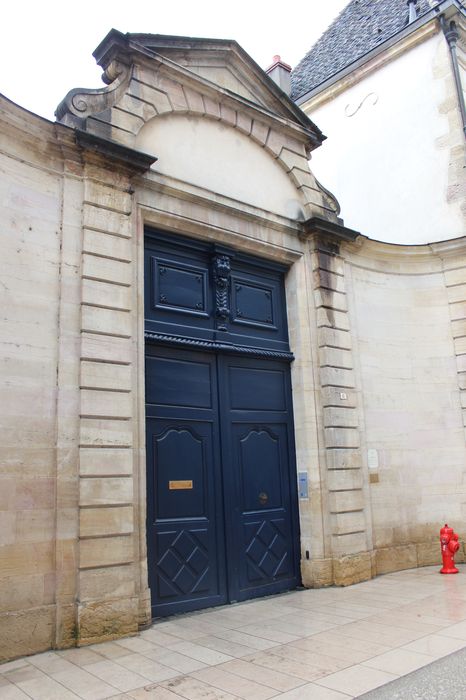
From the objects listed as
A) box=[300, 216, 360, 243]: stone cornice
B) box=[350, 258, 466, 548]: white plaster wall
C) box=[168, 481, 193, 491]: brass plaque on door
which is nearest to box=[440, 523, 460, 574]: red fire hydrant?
box=[350, 258, 466, 548]: white plaster wall

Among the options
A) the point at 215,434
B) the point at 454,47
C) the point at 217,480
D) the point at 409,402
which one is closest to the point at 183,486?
the point at 217,480

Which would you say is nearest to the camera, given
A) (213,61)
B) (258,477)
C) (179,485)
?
(179,485)

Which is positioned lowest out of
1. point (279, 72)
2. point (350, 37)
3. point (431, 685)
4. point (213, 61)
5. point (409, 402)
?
point (431, 685)

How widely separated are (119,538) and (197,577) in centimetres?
127

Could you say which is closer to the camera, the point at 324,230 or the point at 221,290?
the point at 221,290

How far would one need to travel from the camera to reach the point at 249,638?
4973mm

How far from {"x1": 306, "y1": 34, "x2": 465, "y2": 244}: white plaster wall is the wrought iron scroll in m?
4.56

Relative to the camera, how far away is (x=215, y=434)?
655 centimetres

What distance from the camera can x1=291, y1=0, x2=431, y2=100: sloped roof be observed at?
1188 centimetres

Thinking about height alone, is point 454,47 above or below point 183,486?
above

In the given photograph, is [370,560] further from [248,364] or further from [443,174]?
[443,174]

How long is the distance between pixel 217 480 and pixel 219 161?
152 inches

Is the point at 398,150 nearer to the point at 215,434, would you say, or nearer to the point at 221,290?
the point at 221,290

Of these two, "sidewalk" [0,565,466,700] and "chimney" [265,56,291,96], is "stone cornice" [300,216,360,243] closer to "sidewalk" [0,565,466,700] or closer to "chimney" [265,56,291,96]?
"sidewalk" [0,565,466,700]
